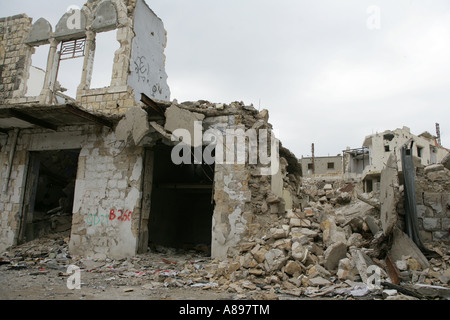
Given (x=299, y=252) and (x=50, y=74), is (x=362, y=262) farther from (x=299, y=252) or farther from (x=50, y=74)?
(x=50, y=74)

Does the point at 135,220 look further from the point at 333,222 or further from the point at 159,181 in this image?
the point at 333,222

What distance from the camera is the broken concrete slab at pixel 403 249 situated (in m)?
4.95

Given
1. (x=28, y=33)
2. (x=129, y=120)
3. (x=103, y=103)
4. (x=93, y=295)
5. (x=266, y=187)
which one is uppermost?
(x=28, y=33)

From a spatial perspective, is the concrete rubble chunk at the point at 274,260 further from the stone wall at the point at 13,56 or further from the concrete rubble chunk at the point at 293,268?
the stone wall at the point at 13,56

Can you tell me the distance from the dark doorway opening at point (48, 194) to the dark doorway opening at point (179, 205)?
270 cm

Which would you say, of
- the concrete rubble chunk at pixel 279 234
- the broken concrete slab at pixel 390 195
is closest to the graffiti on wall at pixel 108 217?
the concrete rubble chunk at pixel 279 234

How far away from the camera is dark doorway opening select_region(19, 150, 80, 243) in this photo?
8.77 metres

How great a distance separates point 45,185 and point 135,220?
5.37 meters

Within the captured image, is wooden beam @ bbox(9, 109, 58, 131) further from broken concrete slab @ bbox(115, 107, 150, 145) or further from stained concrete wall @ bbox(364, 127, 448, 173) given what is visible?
stained concrete wall @ bbox(364, 127, 448, 173)

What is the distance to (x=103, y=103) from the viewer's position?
27.6ft

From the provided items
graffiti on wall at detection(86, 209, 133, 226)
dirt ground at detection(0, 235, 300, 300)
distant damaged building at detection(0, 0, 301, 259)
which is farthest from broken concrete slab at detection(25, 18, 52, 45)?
dirt ground at detection(0, 235, 300, 300)

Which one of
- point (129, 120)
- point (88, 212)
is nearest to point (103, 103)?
point (129, 120)

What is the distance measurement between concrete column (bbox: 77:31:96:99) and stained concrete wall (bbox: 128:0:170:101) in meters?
1.25

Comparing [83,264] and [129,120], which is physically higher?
[129,120]
